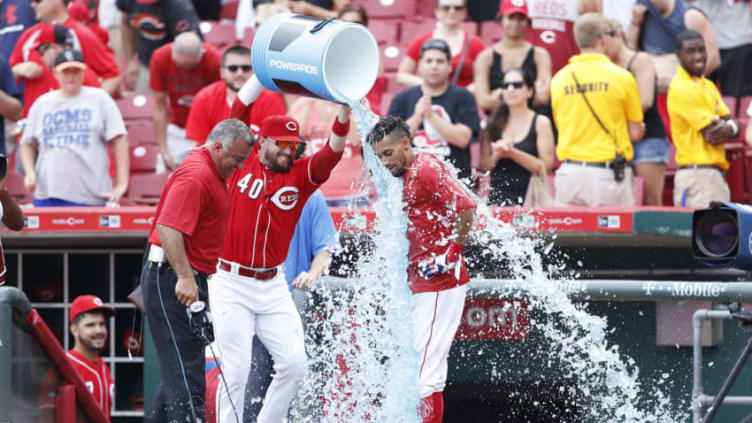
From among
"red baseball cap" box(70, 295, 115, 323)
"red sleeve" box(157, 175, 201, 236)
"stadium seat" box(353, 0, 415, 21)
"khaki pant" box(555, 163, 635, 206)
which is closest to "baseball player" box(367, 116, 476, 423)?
"red sleeve" box(157, 175, 201, 236)

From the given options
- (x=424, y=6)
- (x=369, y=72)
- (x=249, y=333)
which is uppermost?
(x=424, y=6)

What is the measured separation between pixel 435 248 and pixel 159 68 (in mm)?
3862

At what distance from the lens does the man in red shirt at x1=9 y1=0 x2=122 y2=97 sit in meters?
9.35

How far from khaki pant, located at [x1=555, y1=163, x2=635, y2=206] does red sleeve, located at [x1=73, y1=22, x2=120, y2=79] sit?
412 centimetres

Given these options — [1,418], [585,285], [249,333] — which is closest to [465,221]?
[585,285]

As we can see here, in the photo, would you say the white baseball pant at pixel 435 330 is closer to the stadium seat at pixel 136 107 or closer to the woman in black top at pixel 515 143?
the woman in black top at pixel 515 143

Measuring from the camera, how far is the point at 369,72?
18.0 ft

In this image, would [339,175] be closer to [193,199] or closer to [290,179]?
[290,179]

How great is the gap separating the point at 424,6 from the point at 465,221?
5.96 metres

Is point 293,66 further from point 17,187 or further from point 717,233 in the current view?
point 17,187

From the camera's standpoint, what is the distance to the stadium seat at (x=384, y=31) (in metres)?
10.7

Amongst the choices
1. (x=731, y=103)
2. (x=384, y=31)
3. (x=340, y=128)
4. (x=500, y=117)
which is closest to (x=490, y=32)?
(x=384, y=31)

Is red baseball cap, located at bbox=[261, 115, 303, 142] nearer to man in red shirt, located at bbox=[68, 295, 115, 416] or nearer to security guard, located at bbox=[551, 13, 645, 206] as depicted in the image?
man in red shirt, located at bbox=[68, 295, 115, 416]

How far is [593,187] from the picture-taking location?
300 inches
